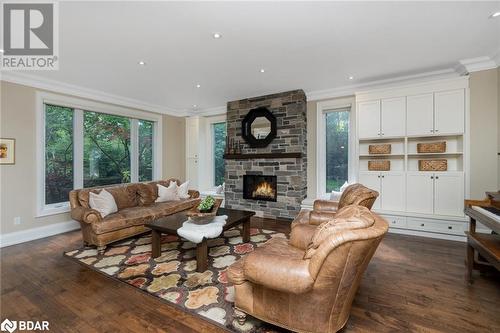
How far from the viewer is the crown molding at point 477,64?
10.6 ft

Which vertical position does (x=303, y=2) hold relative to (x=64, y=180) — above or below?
above

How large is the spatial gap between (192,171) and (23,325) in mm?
4758

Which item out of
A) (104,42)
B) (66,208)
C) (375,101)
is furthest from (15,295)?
(375,101)

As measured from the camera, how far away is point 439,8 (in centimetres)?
217

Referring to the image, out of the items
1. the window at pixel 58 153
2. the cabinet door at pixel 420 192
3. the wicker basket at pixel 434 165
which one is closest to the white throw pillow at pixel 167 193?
the window at pixel 58 153

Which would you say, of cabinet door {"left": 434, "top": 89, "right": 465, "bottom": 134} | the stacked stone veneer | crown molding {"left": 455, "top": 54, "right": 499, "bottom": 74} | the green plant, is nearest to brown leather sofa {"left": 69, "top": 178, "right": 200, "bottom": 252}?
the green plant

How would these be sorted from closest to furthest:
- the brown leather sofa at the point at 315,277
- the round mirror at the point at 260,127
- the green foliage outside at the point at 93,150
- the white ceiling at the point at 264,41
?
the brown leather sofa at the point at 315,277, the white ceiling at the point at 264,41, the green foliage outside at the point at 93,150, the round mirror at the point at 260,127

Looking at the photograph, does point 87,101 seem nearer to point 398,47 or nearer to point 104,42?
point 104,42

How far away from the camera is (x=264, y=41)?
2734mm

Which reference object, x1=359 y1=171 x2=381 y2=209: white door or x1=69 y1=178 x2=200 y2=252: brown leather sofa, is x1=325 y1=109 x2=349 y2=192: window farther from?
x1=69 y1=178 x2=200 y2=252: brown leather sofa

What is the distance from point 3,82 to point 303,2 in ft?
14.8

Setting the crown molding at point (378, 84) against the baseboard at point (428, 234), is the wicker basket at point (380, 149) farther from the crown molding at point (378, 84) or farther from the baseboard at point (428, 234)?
the baseboard at point (428, 234)

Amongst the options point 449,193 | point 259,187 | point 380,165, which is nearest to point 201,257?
point 259,187

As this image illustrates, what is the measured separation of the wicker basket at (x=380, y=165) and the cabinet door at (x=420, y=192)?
1.13 feet
